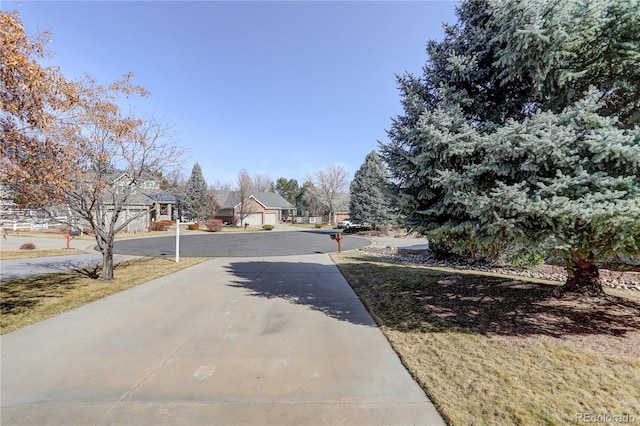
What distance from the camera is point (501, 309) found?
17.1ft

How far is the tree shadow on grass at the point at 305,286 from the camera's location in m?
5.63

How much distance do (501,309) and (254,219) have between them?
37798 millimetres

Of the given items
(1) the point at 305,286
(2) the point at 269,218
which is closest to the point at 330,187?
(2) the point at 269,218

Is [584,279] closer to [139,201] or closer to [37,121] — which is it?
[37,121]

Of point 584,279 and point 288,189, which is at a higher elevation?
point 288,189

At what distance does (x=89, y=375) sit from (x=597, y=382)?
17.9 feet

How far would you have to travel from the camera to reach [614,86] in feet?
13.6

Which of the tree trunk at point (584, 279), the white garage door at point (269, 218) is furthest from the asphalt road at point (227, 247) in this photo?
the white garage door at point (269, 218)

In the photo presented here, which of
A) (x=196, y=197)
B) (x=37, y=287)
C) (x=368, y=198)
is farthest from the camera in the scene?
(x=196, y=197)

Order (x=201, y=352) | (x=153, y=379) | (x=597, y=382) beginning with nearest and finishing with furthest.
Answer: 1. (x=597, y=382)
2. (x=153, y=379)
3. (x=201, y=352)

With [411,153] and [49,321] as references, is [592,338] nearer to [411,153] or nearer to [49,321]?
[411,153]

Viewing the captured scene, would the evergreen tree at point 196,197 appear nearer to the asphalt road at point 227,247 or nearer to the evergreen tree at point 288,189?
the asphalt road at point 227,247

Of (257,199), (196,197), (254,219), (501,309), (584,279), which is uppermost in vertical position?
(257,199)

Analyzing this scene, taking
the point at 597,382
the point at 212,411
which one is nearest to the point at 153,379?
the point at 212,411
